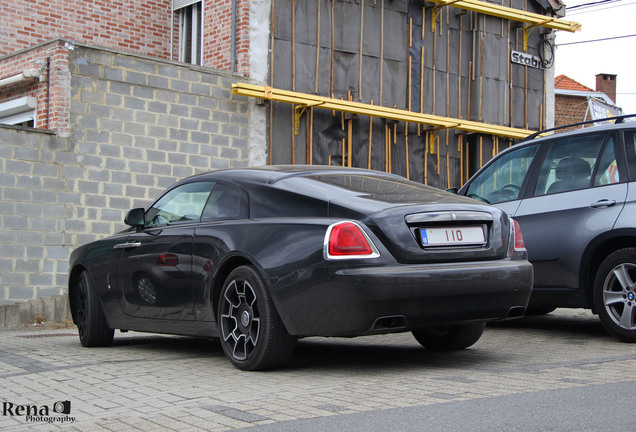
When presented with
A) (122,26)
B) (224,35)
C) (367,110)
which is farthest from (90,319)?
(122,26)

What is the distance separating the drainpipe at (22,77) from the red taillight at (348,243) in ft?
27.5

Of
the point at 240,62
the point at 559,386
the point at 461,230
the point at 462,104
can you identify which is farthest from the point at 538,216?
the point at 462,104

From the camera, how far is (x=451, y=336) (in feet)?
22.3

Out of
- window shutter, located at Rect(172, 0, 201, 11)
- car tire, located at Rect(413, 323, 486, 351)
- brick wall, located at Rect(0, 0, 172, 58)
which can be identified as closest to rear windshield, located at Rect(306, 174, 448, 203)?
car tire, located at Rect(413, 323, 486, 351)

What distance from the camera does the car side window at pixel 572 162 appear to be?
765 cm

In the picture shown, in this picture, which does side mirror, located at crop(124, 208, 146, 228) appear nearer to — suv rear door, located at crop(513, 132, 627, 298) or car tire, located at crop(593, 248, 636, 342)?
suv rear door, located at crop(513, 132, 627, 298)

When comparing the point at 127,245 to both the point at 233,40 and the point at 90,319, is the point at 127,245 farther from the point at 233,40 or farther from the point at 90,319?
the point at 233,40

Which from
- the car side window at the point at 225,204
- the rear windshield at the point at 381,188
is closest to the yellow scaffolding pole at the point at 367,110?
the car side window at the point at 225,204

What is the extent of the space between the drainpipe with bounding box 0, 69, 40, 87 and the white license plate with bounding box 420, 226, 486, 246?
336 inches

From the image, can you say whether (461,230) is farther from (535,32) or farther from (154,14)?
(535,32)

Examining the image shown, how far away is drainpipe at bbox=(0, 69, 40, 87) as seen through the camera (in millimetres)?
12505

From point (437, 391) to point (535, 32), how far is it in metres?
16.4

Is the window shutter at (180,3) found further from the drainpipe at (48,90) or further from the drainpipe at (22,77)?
the drainpipe at (48,90)

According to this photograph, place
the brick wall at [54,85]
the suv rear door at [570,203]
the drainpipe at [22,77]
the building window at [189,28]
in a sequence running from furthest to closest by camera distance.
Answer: the building window at [189,28] → the drainpipe at [22,77] → the brick wall at [54,85] → the suv rear door at [570,203]
